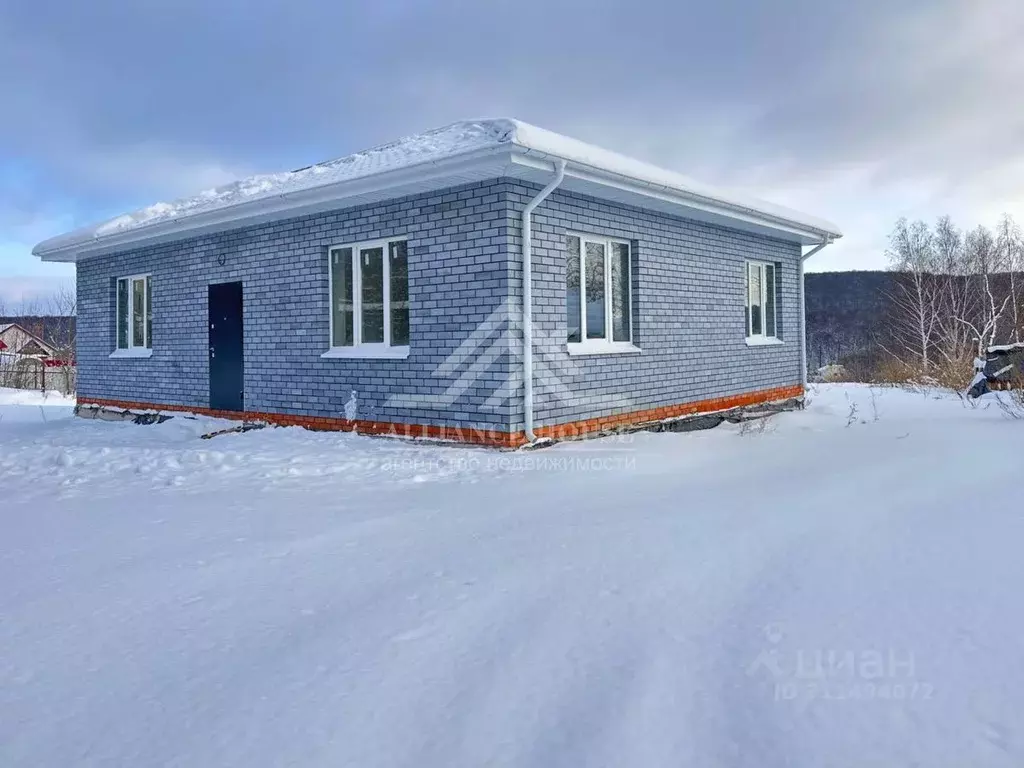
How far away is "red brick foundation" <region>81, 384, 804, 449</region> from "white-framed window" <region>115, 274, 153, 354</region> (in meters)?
0.91

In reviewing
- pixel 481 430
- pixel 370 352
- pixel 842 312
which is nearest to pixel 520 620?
pixel 481 430

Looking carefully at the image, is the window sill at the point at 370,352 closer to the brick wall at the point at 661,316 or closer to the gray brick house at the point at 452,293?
the gray brick house at the point at 452,293

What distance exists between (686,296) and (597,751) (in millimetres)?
7714

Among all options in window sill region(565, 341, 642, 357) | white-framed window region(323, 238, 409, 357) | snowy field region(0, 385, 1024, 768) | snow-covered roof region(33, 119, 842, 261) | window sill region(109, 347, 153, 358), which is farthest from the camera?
window sill region(109, 347, 153, 358)

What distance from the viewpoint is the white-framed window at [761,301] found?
34.5ft

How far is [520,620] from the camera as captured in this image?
8.68 ft

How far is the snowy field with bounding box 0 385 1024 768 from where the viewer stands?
6.10ft

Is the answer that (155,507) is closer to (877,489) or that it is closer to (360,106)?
(877,489)

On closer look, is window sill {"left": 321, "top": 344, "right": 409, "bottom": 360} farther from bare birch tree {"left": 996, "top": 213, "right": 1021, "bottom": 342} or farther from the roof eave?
bare birch tree {"left": 996, "top": 213, "right": 1021, "bottom": 342}

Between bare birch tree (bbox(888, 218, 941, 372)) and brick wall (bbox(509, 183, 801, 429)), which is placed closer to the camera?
brick wall (bbox(509, 183, 801, 429))

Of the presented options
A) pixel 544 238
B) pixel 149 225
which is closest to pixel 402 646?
pixel 544 238

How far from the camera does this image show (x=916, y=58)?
973 centimetres

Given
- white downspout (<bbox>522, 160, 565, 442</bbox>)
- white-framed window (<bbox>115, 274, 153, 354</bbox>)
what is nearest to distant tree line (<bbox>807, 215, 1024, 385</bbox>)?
white downspout (<bbox>522, 160, 565, 442</bbox>)

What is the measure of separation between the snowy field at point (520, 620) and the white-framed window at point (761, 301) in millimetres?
5361
